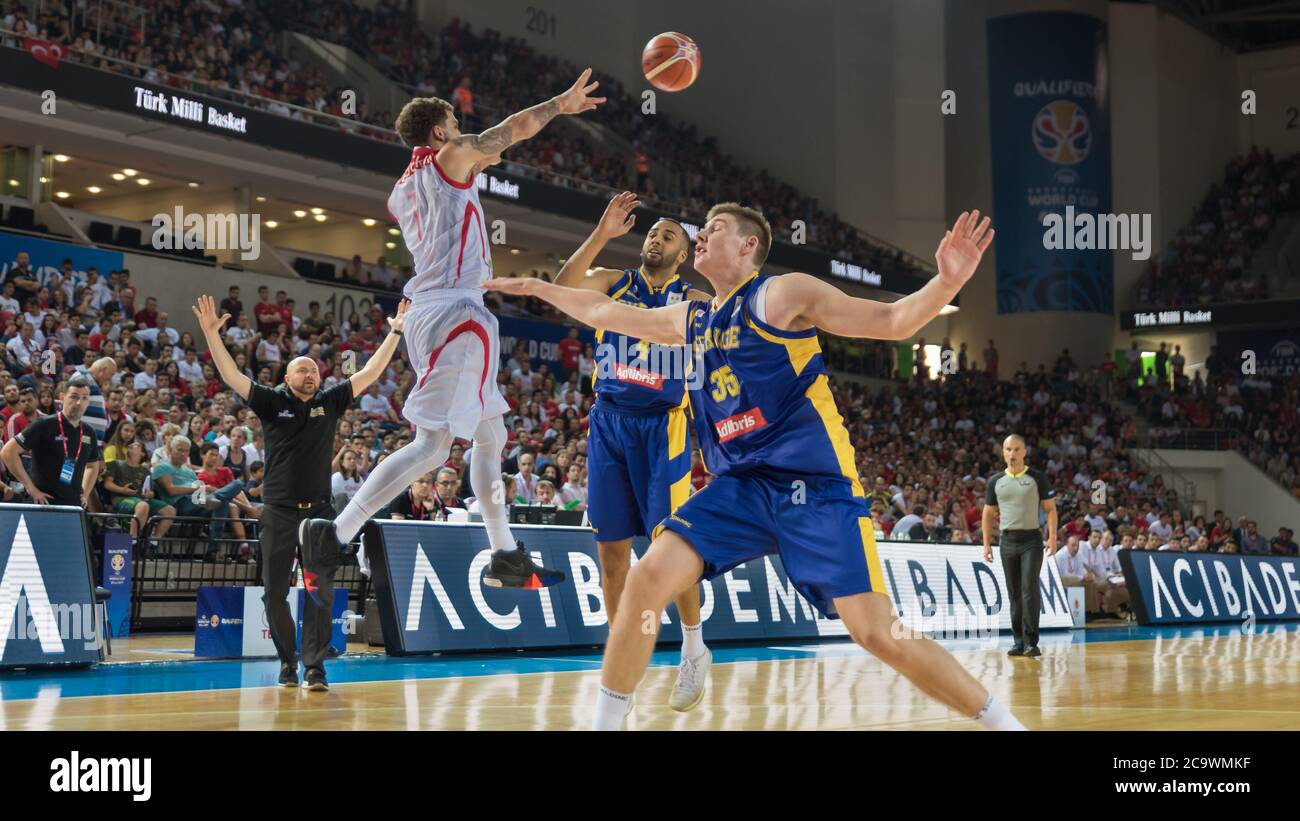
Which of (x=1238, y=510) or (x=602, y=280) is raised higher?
(x=602, y=280)

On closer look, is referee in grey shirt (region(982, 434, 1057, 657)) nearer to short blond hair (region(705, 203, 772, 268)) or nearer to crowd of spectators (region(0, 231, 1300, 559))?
crowd of spectators (region(0, 231, 1300, 559))

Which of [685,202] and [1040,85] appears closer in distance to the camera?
[685,202]

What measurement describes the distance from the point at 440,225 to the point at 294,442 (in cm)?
245

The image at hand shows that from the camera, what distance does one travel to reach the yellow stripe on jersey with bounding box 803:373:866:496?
16.4 feet

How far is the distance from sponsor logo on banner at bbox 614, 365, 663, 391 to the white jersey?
0.96 meters

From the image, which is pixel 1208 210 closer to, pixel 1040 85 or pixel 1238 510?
pixel 1040 85

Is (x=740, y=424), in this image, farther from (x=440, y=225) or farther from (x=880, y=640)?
(x=440, y=225)

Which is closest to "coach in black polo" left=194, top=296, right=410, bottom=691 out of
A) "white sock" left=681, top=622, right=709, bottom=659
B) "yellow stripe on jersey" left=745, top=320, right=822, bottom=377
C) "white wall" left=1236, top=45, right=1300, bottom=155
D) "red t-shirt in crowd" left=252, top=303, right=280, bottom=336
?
"white sock" left=681, top=622, right=709, bottom=659

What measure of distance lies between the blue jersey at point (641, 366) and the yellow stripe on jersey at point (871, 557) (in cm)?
252

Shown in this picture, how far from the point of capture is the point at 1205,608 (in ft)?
64.7

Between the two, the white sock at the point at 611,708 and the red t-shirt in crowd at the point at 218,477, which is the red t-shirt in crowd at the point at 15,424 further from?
the white sock at the point at 611,708

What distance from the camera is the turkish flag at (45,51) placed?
19562mm
